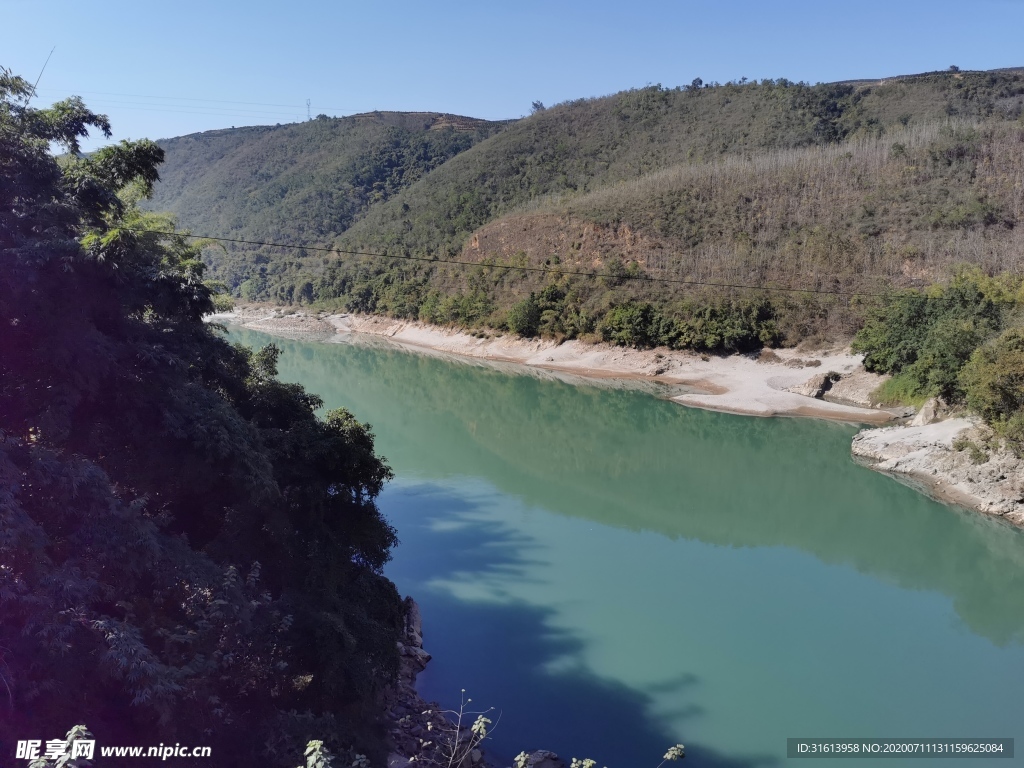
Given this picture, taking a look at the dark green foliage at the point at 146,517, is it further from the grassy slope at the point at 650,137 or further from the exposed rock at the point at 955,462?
the grassy slope at the point at 650,137

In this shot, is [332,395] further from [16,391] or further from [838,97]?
[838,97]

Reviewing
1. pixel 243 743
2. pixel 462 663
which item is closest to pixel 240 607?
pixel 243 743

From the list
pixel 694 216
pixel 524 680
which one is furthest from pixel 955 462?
pixel 694 216

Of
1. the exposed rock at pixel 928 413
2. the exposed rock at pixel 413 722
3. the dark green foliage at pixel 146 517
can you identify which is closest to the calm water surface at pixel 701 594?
the exposed rock at pixel 413 722

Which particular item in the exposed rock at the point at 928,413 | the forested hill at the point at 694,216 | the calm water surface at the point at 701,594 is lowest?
the calm water surface at the point at 701,594

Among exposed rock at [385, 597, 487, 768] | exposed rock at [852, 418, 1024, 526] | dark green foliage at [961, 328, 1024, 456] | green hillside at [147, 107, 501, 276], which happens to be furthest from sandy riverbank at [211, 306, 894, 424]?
green hillside at [147, 107, 501, 276]

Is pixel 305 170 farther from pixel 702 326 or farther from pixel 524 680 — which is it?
pixel 524 680
